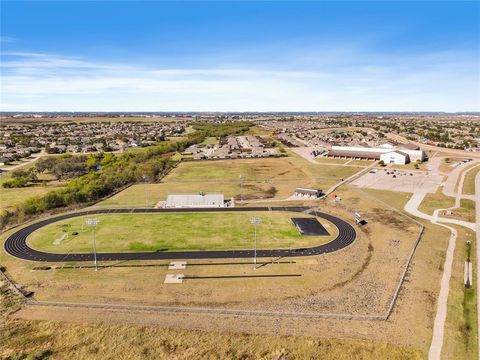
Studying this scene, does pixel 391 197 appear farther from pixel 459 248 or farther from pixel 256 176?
pixel 256 176

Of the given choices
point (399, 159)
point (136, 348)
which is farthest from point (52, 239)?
point (399, 159)

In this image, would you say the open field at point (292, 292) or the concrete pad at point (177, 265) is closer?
the open field at point (292, 292)

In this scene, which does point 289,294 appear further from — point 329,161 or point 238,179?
point 329,161

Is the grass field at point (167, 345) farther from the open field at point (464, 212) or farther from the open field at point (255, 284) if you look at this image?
the open field at point (464, 212)

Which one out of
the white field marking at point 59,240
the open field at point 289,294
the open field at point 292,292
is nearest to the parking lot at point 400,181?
the open field at point 292,292

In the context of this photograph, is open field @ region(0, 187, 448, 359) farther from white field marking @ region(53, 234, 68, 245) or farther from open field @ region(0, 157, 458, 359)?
white field marking @ region(53, 234, 68, 245)

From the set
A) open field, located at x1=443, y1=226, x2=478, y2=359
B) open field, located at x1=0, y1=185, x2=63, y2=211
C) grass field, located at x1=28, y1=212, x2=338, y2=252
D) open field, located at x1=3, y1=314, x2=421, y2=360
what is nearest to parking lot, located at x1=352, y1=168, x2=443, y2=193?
grass field, located at x1=28, y1=212, x2=338, y2=252
